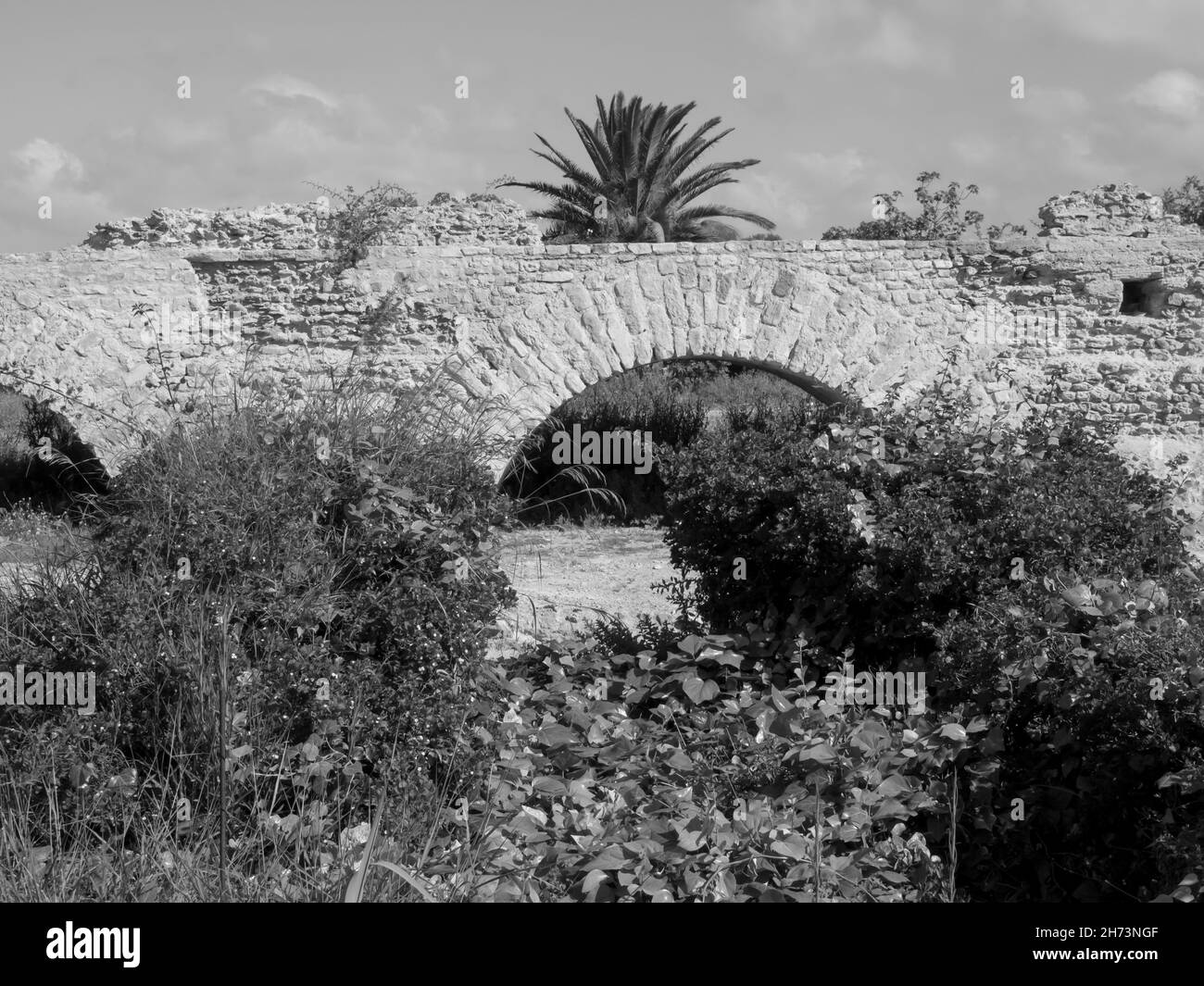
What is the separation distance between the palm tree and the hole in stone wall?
8.06 meters

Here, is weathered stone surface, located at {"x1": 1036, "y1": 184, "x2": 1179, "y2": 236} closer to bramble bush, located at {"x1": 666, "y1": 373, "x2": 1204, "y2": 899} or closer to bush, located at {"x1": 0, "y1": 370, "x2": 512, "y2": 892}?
bramble bush, located at {"x1": 666, "y1": 373, "x2": 1204, "y2": 899}

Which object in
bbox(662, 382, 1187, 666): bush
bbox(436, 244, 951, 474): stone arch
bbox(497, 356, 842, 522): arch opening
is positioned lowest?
bbox(662, 382, 1187, 666): bush

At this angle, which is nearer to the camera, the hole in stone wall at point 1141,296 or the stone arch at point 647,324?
the stone arch at point 647,324

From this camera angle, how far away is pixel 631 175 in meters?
18.0

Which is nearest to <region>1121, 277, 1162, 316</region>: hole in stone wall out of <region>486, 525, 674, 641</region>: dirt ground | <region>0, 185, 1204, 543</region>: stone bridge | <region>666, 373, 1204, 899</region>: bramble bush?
<region>0, 185, 1204, 543</region>: stone bridge

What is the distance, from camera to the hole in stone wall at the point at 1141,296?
1068cm

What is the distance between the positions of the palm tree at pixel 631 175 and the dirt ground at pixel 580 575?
28.0 ft

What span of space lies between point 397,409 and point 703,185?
49.5 feet

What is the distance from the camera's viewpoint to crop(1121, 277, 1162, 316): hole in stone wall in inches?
420

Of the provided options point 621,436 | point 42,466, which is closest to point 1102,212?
point 621,436

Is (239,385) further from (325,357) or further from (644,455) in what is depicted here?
(644,455)

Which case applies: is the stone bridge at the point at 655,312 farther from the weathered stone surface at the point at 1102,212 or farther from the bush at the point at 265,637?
the bush at the point at 265,637

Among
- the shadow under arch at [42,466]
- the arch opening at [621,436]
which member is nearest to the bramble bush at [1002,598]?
the arch opening at [621,436]
